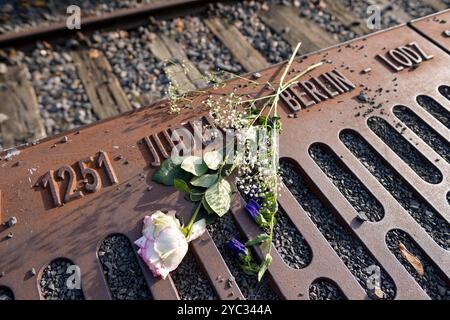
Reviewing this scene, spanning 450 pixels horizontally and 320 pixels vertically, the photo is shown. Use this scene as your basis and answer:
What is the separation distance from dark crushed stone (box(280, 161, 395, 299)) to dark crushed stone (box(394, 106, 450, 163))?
65 centimetres

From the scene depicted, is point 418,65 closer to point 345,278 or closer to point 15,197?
point 345,278

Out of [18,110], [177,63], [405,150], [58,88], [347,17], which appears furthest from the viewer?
[347,17]

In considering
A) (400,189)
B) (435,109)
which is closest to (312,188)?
(400,189)

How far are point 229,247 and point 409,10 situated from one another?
269 centimetres

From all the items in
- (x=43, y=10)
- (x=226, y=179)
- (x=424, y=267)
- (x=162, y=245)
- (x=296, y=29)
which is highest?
(x=43, y=10)

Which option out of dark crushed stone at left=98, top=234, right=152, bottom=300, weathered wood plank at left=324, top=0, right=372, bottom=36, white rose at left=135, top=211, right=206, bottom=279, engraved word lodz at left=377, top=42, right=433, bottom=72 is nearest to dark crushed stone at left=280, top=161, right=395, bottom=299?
white rose at left=135, top=211, right=206, bottom=279

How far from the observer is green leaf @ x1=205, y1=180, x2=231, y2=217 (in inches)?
71.1

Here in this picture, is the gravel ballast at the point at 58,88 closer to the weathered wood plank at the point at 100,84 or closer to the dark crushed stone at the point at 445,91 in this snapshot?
the weathered wood plank at the point at 100,84

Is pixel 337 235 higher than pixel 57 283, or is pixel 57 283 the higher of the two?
pixel 57 283

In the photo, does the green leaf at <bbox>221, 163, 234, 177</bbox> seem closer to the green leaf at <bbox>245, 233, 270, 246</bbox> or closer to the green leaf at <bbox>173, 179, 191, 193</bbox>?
the green leaf at <bbox>173, 179, 191, 193</bbox>

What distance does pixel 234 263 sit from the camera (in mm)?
1742

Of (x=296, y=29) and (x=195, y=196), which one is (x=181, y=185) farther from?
(x=296, y=29)

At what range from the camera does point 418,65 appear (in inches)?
96.5

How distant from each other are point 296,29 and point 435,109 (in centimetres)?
135
